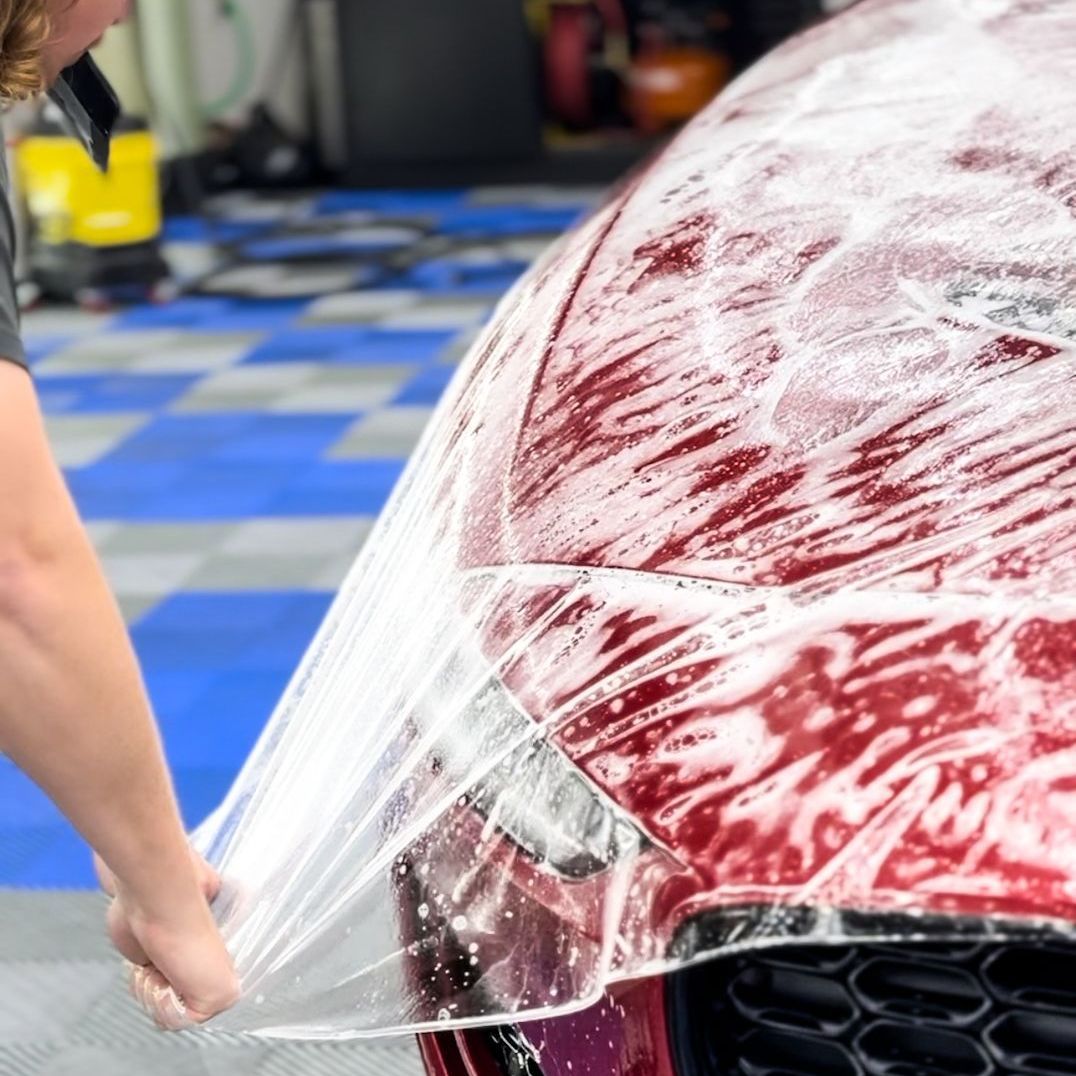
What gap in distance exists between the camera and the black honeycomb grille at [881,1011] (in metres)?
0.83

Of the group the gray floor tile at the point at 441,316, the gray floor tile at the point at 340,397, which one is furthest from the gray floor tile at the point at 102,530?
the gray floor tile at the point at 441,316

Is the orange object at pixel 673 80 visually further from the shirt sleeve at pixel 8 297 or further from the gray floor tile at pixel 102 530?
the shirt sleeve at pixel 8 297

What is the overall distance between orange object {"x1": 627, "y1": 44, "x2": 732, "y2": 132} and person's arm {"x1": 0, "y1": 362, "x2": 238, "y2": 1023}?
6448 millimetres

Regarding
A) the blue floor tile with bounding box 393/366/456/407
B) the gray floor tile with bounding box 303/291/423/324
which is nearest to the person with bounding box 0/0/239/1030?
the blue floor tile with bounding box 393/366/456/407

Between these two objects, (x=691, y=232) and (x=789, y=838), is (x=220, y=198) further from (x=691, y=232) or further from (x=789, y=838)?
(x=789, y=838)

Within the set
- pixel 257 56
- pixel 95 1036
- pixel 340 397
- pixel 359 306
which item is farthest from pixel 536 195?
pixel 95 1036

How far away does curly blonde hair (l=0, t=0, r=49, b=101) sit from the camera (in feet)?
2.84

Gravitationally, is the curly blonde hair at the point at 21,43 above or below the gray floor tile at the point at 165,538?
above

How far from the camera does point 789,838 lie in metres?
0.78

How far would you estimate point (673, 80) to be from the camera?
23.0 ft

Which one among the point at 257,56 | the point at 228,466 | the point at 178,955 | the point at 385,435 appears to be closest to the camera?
the point at 178,955

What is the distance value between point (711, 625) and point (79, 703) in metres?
0.37

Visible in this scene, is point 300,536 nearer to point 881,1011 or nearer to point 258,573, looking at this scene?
point 258,573

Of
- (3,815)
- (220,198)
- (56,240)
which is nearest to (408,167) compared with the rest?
(220,198)
